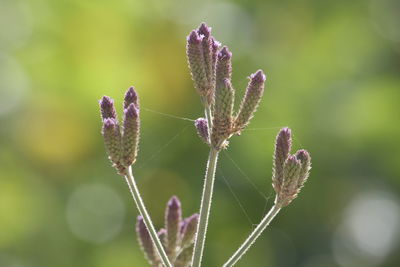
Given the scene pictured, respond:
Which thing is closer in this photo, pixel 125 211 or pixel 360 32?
pixel 125 211

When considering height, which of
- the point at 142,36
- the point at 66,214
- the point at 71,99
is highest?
the point at 142,36

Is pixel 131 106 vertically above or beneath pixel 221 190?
above

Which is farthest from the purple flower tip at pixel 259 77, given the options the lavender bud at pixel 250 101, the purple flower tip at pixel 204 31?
the purple flower tip at pixel 204 31

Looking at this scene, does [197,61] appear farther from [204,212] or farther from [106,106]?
[204,212]

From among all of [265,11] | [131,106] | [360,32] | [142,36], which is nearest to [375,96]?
[360,32]

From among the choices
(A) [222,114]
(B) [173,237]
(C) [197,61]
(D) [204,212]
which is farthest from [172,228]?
(C) [197,61]

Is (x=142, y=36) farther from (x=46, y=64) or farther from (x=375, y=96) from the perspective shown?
(x=375, y=96)

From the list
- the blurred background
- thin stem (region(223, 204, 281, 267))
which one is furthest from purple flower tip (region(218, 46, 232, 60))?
the blurred background
